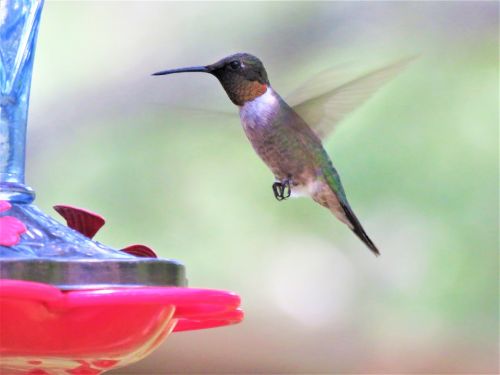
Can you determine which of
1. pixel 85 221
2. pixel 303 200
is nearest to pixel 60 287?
pixel 85 221

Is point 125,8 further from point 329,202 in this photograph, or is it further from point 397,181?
Result: point 329,202

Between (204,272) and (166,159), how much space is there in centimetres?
54

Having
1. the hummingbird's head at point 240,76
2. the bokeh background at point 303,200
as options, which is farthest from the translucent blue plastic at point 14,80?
the bokeh background at point 303,200

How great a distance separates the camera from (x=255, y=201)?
418cm

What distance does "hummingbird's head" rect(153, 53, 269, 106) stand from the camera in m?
2.74

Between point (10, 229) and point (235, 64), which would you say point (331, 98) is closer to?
point (235, 64)

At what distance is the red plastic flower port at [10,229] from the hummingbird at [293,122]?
123 cm

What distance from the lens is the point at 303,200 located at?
4.16 m

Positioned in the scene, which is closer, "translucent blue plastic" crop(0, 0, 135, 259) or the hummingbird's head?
"translucent blue plastic" crop(0, 0, 135, 259)

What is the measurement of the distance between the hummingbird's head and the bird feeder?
3.39ft

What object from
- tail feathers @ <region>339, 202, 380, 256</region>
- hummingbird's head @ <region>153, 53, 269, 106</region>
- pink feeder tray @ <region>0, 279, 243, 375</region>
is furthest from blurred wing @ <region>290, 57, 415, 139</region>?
pink feeder tray @ <region>0, 279, 243, 375</region>

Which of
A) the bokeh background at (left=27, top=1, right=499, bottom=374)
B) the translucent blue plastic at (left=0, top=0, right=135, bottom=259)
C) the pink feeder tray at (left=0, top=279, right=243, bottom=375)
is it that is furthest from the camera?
the bokeh background at (left=27, top=1, right=499, bottom=374)

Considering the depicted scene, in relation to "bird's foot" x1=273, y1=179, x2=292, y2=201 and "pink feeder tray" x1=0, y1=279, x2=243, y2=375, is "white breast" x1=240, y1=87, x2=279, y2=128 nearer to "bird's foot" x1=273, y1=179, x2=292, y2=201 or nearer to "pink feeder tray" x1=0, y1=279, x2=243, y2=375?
"bird's foot" x1=273, y1=179, x2=292, y2=201

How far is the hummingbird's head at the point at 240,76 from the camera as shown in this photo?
274 cm
